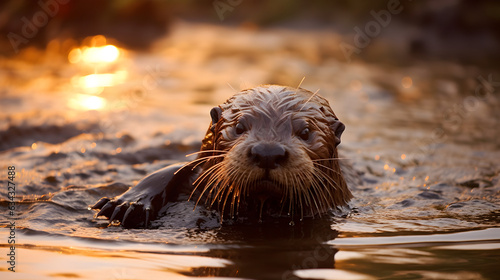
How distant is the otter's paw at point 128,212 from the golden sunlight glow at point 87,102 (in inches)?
185

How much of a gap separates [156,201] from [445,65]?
10720mm

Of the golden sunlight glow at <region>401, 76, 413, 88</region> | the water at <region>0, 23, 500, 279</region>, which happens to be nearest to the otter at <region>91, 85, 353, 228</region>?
the water at <region>0, 23, 500, 279</region>

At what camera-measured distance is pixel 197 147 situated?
7.15 m

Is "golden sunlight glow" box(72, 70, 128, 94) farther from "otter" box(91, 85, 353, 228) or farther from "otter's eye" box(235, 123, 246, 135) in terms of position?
"otter's eye" box(235, 123, 246, 135)

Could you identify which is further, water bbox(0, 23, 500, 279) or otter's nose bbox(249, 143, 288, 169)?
otter's nose bbox(249, 143, 288, 169)

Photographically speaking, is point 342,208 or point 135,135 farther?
point 135,135

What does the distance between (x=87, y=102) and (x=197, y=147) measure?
3153mm

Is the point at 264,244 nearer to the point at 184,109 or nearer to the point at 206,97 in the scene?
the point at 184,109

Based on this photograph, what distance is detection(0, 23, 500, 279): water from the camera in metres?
3.60

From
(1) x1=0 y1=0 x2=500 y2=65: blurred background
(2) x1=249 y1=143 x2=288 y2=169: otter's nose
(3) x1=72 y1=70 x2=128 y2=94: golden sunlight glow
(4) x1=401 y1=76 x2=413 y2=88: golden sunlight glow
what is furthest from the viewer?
(1) x1=0 y1=0 x2=500 y2=65: blurred background

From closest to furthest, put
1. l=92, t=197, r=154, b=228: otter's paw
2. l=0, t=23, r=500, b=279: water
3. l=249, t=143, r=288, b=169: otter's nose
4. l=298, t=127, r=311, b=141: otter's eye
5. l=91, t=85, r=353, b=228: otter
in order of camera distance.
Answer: l=0, t=23, r=500, b=279: water, l=249, t=143, r=288, b=169: otter's nose, l=91, t=85, r=353, b=228: otter, l=298, t=127, r=311, b=141: otter's eye, l=92, t=197, r=154, b=228: otter's paw

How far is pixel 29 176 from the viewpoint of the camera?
587 centimetres

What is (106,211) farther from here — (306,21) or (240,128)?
(306,21)

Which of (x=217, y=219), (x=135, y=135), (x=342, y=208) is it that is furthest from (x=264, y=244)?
(x=135, y=135)
